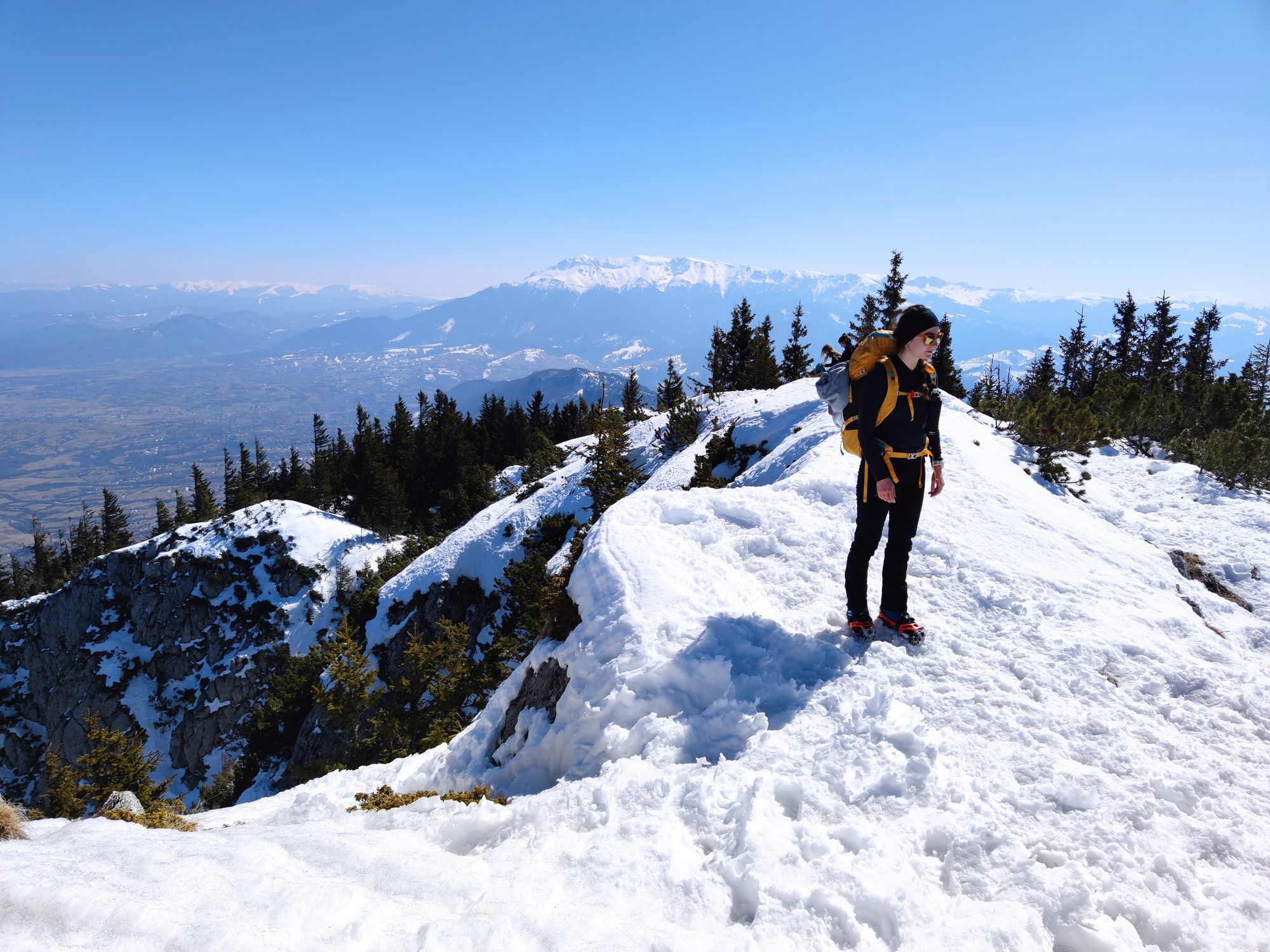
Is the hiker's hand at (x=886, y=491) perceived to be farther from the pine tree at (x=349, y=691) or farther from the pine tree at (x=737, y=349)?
the pine tree at (x=737, y=349)

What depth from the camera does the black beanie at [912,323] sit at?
17.7ft

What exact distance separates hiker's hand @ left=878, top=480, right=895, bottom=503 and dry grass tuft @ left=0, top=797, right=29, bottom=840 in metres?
7.49

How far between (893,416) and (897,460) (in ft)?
1.52

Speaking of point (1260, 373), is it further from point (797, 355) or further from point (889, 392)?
point (889, 392)

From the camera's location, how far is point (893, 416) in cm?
566

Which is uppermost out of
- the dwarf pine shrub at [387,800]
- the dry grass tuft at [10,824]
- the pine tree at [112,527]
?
the dry grass tuft at [10,824]

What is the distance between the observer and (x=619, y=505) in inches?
325

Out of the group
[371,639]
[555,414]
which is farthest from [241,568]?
[555,414]

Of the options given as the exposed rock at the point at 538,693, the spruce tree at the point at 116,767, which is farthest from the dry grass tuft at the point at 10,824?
the spruce tree at the point at 116,767

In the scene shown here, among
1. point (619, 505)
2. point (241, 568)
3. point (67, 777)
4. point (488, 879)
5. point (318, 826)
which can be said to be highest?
point (619, 505)

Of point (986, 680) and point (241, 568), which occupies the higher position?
point (986, 680)

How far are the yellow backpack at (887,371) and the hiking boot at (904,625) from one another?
136 centimetres

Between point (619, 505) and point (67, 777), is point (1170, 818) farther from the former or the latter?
point (67, 777)

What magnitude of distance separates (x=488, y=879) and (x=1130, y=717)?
5379 millimetres
